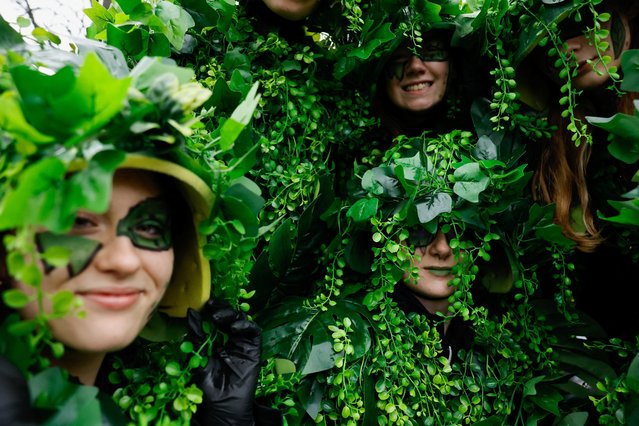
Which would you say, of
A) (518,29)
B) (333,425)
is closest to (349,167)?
(518,29)

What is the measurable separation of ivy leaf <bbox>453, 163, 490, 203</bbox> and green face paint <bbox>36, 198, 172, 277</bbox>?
0.70 metres

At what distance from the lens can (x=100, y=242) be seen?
801mm

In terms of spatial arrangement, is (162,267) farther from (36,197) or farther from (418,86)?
(418,86)

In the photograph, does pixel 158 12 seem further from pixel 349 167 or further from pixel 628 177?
pixel 628 177

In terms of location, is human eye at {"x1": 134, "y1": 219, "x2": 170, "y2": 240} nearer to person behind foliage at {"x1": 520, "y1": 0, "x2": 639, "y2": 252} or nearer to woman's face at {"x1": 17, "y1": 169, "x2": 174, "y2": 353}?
woman's face at {"x1": 17, "y1": 169, "x2": 174, "y2": 353}

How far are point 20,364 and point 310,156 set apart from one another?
2.96 feet

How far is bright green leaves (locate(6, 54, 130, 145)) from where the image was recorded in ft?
2.32

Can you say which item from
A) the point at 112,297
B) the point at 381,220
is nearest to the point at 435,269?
the point at 381,220

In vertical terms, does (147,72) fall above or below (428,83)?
above

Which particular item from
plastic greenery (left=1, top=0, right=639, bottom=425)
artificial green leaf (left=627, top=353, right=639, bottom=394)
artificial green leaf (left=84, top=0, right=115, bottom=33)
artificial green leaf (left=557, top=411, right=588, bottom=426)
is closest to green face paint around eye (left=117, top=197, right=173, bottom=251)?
plastic greenery (left=1, top=0, right=639, bottom=425)

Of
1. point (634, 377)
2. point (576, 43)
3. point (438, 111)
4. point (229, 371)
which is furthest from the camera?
point (438, 111)

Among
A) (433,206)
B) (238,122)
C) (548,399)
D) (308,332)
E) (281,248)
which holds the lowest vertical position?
(548,399)

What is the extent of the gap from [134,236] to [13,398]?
27 cm

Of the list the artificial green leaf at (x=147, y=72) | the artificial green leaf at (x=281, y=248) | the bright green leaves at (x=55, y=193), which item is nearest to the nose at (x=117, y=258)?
the bright green leaves at (x=55, y=193)
